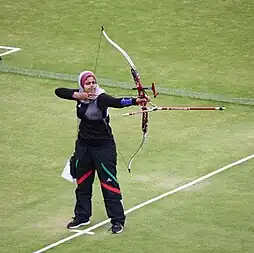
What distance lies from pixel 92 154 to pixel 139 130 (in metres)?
Result: 4.33

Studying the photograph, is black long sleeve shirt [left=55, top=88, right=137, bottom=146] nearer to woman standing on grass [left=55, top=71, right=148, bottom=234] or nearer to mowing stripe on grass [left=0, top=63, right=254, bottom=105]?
woman standing on grass [left=55, top=71, right=148, bottom=234]

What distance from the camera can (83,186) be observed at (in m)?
15.9

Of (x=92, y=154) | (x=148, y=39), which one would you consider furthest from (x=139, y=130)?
(x=148, y=39)

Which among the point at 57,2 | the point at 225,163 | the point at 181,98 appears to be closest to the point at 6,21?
the point at 57,2

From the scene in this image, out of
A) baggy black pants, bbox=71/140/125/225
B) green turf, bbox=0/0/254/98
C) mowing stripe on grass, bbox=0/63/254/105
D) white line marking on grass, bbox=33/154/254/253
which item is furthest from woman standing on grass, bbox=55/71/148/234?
green turf, bbox=0/0/254/98

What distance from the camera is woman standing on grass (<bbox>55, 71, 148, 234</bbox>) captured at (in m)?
15.6

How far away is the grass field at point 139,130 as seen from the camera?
1584cm

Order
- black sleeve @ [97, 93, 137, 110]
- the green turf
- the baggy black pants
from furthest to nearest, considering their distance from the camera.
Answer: the green turf
the baggy black pants
black sleeve @ [97, 93, 137, 110]

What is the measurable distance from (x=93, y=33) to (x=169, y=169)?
27.4 feet

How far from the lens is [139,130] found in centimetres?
2005

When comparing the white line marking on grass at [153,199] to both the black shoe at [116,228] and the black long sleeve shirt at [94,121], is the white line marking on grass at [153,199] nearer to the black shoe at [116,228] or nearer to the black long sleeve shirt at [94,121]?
the black shoe at [116,228]

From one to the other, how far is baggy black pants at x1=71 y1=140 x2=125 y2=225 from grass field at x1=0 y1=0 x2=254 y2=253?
0.29m

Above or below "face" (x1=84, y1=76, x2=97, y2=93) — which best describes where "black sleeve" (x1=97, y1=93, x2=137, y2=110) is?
below

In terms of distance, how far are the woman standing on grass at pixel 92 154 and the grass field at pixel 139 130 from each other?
0.26 meters
